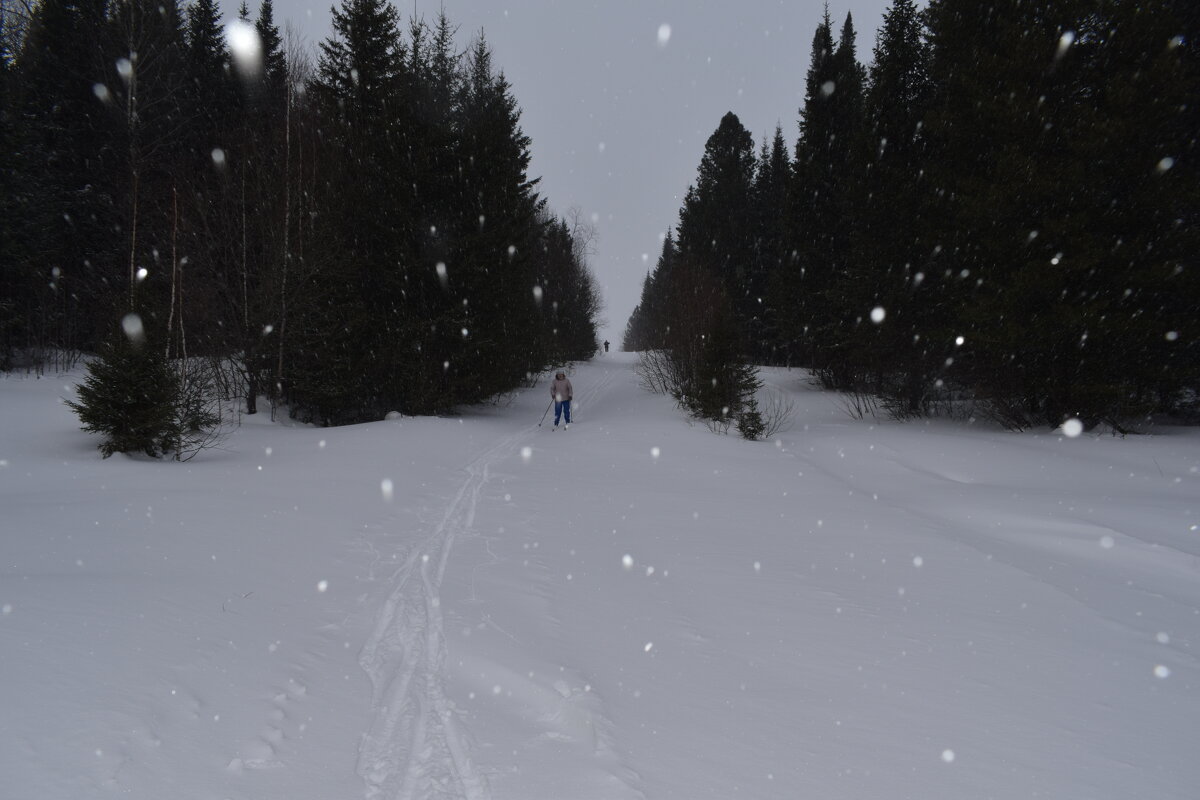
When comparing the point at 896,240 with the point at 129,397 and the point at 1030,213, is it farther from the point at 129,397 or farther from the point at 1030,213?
the point at 129,397

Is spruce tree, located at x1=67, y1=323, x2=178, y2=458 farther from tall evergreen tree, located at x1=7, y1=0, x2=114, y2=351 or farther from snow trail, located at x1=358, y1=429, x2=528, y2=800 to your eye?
tall evergreen tree, located at x1=7, y1=0, x2=114, y2=351

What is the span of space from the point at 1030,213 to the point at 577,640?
15.8m

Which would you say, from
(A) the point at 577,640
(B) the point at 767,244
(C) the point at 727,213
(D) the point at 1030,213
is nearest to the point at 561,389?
(D) the point at 1030,213

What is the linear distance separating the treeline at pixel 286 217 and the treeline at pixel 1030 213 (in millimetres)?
8337

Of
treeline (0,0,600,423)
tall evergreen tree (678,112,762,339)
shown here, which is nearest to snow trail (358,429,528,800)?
treeline (0,0,600,423)

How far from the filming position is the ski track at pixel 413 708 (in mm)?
2539

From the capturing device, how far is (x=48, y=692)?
2611 mm

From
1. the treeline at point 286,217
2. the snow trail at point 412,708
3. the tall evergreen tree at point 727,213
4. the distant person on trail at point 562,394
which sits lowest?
the snow trail at point 412,708

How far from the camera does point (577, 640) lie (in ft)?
13.4

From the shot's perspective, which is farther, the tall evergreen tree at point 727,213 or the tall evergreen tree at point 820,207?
the tall evergreen tree at point 727,213

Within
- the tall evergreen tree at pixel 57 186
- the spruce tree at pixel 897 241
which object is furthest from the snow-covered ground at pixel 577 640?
the tall evergreen tree at pixel 57 186

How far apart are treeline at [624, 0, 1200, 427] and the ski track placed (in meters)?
14.1

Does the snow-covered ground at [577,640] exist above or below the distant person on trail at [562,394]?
below

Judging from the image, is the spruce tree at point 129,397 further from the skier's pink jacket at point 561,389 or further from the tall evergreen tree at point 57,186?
the tall evergreen tree at point 57,186
